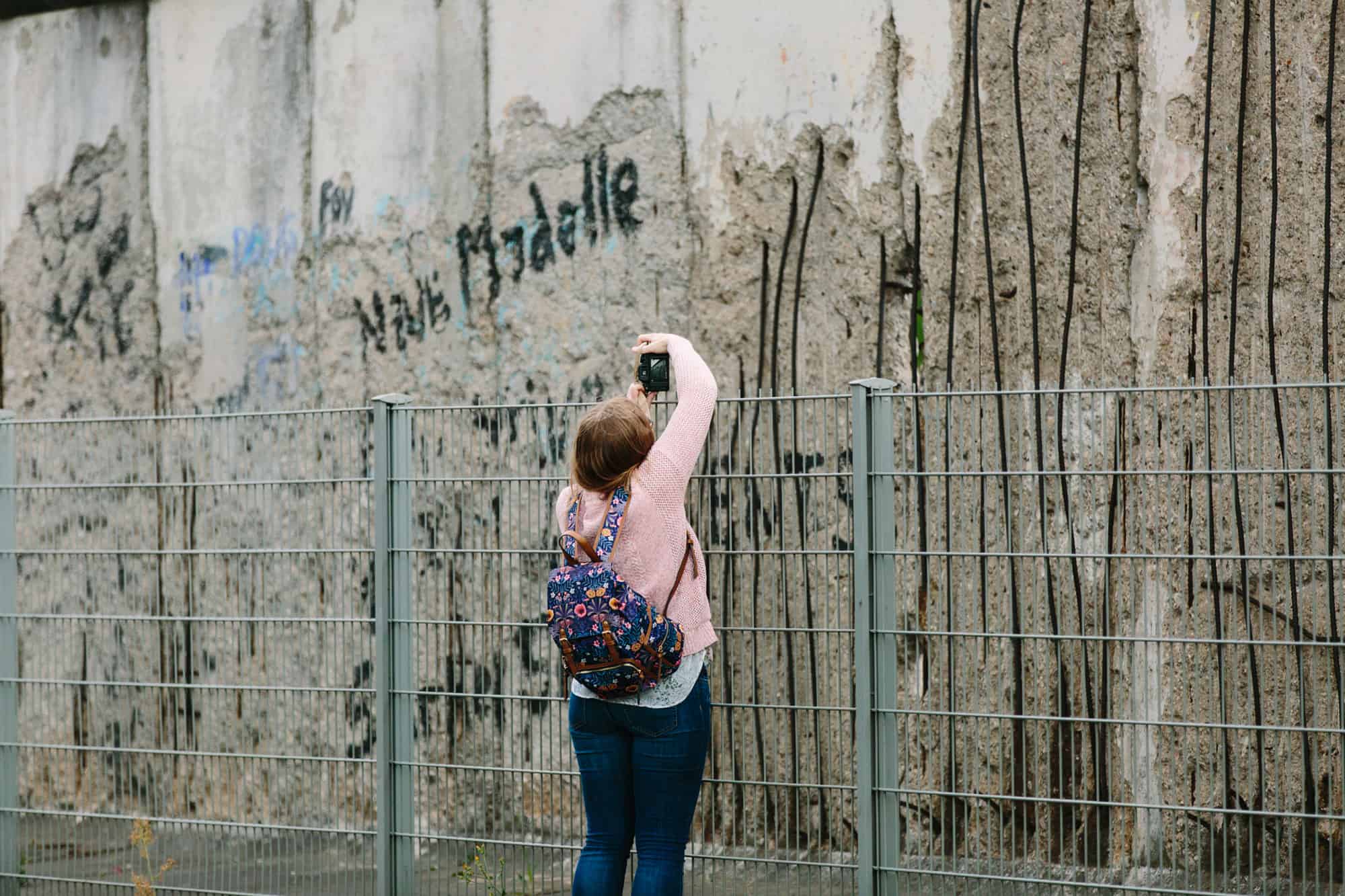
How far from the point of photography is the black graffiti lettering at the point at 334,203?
6.18m

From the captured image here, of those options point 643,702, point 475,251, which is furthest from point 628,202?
point 643,702

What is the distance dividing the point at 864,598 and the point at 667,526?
0.70 m

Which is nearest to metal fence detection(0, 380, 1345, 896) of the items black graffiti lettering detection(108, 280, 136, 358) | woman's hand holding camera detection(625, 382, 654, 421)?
woman's hand holding camera detection(625, 382, 654, 421)

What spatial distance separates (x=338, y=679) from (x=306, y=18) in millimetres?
2710

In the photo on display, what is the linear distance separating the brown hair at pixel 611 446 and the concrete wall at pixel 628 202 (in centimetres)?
92

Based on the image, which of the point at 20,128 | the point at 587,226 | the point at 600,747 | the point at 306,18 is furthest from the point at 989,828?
the point at 20,128

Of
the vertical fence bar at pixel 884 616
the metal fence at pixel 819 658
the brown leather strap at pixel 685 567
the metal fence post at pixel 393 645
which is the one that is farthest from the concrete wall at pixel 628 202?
the brown leather strap at pixel 685 567

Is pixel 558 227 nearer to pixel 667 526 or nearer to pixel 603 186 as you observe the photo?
pixel 603 186

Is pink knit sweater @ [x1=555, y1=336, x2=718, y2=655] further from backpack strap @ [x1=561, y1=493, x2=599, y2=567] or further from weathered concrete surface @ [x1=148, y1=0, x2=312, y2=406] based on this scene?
weathered concrete surface @ [x1=148, y1=0, x2=312, y2=406]

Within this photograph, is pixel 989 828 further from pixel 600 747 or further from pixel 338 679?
pixel 338 679

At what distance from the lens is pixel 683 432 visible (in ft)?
11.8

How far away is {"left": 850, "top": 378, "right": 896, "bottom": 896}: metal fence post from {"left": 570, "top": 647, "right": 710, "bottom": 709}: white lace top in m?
0.63

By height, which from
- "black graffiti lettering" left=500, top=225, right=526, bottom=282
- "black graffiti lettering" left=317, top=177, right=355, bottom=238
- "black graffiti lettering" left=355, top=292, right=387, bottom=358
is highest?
"black graffiti lettering" left=317, top=177, right=355, bottom=238

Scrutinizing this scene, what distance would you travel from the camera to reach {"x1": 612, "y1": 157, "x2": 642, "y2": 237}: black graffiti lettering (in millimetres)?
5695
